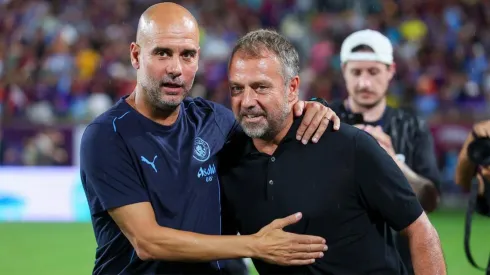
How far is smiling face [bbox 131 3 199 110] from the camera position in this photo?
156 inches

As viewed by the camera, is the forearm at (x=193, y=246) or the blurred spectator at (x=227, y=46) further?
the blurred spectator at (x=227, y=46)

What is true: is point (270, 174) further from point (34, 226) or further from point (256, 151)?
point (34, 226)

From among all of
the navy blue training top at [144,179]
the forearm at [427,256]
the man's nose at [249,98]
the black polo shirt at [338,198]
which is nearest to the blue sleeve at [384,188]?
the black polo shirt at [338,198]

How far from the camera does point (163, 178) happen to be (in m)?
3.90

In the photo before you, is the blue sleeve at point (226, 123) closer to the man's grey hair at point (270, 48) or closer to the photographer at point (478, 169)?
the man's grey hair at point (270, 48)

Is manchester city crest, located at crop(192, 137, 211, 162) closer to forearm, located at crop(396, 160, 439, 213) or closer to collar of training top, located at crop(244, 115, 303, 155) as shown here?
collar of training top, located at crop(244, 115, 303, 155)

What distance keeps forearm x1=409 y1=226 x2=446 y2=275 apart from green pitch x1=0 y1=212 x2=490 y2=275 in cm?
521

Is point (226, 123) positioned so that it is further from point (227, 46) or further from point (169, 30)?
point (227, 46)

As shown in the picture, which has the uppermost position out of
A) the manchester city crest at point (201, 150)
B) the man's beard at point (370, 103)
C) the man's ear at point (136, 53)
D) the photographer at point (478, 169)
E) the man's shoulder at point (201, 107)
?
the man's ear at point (136, 53)

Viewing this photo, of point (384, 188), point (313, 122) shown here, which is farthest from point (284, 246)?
point (313, 122)

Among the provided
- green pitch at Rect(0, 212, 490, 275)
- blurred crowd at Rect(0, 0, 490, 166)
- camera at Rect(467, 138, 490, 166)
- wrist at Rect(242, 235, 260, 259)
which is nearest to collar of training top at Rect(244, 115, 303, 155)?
wrist at Rect(242, 235, 260, 259)

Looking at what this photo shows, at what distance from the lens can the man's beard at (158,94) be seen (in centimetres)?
396

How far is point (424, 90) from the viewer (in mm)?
15773

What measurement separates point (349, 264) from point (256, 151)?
0.73 meters
